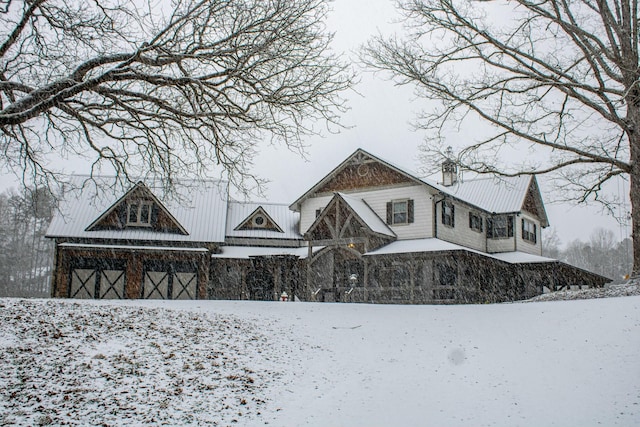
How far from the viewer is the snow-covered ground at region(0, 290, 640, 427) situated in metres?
7.83

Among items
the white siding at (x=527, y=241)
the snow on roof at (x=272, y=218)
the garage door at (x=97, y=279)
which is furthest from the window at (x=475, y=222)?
the garage door at (x=97, y=279)

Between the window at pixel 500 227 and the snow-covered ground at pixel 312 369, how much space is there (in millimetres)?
17544

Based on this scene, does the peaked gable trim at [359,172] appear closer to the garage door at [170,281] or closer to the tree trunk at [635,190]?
the garage door at [170,281]

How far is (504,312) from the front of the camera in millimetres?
16375

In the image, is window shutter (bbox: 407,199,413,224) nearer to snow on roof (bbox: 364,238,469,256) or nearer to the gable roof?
snow on roof (bbox: 364,238,469,256)

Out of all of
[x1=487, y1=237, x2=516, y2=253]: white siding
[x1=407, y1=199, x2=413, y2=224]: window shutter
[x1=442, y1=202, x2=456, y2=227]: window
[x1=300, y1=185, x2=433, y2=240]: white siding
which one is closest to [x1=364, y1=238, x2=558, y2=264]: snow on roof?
[x1=300, y1=185, x2=433, y2=240]: white siding

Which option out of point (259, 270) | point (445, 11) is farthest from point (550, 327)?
point (259, 270)

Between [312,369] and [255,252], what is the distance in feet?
68.0

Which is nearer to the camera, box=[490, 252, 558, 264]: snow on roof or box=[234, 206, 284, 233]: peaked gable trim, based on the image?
box=[490, 252, 558, 264]: snow on roof

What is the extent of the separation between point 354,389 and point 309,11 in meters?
8.56

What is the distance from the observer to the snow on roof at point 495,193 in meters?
32.4

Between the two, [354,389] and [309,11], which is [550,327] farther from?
[309,11]

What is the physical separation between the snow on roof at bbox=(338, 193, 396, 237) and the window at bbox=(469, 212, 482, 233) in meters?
5.69

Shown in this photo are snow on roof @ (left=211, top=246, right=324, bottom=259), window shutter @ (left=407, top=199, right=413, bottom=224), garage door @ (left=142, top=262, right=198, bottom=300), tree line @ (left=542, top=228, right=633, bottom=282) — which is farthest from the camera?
tree line @ (left=542, top=228, right=633, bottom=282)
